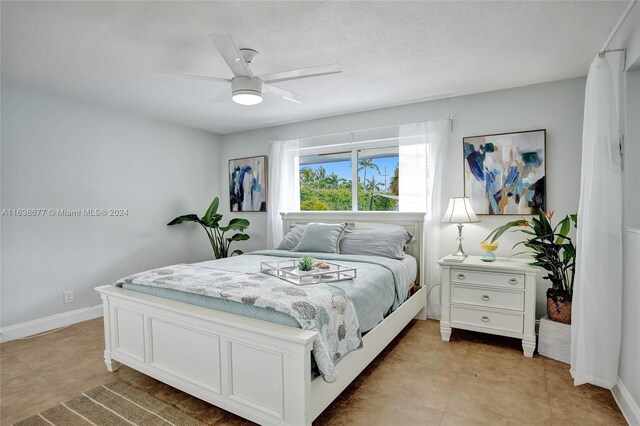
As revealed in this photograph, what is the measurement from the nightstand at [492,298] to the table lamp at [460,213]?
13.4 inches

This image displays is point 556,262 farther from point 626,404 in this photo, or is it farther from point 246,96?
point 246,96

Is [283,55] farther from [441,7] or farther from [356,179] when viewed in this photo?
[356,179]

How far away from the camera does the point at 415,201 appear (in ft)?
12.5

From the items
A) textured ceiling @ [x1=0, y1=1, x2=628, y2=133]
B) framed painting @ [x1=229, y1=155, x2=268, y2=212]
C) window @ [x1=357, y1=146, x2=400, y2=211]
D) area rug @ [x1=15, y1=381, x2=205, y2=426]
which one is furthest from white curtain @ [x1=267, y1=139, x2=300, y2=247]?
area rug @ [x1=15, y1=381, x2=205, y2=426]

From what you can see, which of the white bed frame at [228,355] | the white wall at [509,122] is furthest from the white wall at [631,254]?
the white bed frame at [228,355]

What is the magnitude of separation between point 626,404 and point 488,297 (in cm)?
107

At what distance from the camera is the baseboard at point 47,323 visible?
10.4 ft

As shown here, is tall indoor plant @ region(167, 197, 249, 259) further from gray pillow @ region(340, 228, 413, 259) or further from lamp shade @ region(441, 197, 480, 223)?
lamp shade @ region(441, 197, 480, 223)

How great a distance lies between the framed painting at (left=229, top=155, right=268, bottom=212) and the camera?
494 centimetres

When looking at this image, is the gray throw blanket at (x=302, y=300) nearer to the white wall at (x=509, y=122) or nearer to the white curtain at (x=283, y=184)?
the white wall at (x=509, y=122)

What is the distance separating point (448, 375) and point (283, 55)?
2.63 m

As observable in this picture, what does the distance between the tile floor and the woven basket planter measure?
33cm

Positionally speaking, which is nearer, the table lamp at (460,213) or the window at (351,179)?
the table lamp at (460,213)

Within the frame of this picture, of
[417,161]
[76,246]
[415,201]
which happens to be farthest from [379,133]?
[76,246]
